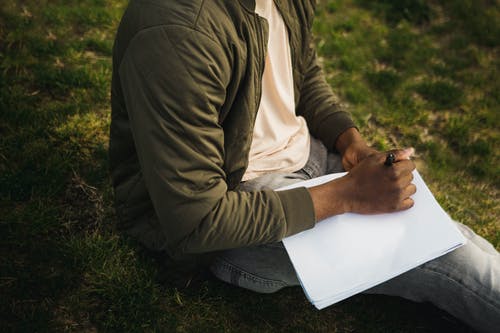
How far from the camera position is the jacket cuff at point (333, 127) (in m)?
2.45

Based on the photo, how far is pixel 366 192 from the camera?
1.90 meters

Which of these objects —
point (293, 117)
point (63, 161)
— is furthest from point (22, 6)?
point (293, 117)

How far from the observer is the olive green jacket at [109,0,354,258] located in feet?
5.04

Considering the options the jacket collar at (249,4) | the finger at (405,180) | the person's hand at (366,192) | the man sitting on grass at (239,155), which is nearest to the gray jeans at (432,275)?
the man sitting on grass at (239,155)

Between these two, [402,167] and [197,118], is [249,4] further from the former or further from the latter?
[402,167]

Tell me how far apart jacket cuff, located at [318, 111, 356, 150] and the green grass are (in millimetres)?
774

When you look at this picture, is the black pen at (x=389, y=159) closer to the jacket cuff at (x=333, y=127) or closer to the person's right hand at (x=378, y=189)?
the person's right hand at (x=378, y=189)

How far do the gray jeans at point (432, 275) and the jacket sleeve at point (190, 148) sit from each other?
0.70ft

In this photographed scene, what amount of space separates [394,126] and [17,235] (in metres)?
2.48

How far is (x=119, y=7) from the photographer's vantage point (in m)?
3.85

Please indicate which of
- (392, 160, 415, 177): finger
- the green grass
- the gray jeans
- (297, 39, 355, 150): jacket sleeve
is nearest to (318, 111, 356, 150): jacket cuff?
(297, 39, 355, 150): jacket sleeve

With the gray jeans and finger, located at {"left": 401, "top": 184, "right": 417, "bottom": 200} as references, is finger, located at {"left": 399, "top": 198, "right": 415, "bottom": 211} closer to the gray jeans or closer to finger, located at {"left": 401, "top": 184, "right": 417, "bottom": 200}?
finger, located at {"left": 401, "top": 184, "right": 417, "bottom": 200}

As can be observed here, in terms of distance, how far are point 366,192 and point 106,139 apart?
1742mm

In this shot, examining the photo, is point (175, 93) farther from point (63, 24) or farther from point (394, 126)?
point (63, 24)
